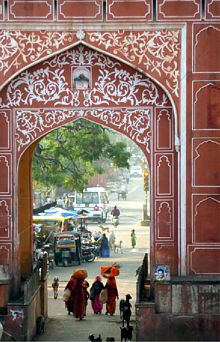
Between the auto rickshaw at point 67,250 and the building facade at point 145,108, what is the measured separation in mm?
10458

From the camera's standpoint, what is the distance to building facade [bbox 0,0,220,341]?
1482 cm

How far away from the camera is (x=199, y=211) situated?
15.0 m

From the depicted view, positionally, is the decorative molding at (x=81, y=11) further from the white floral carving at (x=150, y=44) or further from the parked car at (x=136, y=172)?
the parked car at (x=136, y=172)

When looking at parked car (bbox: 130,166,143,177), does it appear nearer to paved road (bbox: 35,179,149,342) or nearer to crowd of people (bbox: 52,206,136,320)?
paved road (bbox: 35,179,149,342)

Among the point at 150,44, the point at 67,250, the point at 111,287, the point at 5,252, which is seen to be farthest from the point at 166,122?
the point at 67,250

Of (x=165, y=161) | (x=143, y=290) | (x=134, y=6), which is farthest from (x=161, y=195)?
(x=134, y=6)

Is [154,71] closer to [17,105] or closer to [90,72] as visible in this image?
[90,72]

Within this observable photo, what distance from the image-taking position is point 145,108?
50.5ft

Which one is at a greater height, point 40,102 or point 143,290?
point 40,102

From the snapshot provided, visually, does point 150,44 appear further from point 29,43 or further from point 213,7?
point 29,43

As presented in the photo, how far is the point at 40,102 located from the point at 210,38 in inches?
108

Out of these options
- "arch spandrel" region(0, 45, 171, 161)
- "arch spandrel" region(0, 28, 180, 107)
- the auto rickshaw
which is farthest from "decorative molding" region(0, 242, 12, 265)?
the auto rickshaw

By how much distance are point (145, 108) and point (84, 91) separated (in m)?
0.96

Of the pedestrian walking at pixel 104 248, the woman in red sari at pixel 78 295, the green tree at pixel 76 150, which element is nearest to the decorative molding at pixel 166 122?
the woman in red sari at pixel 78 295
